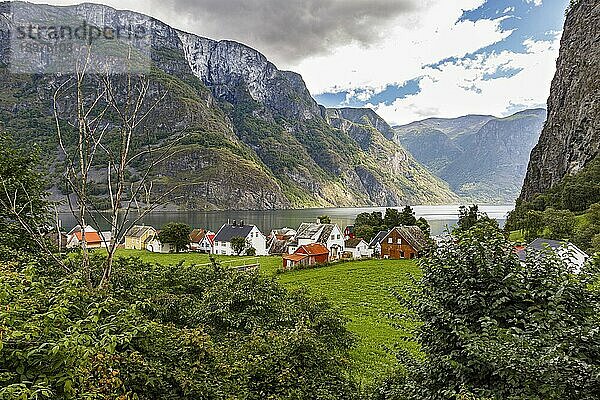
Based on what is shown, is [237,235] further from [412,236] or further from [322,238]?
[412,236]

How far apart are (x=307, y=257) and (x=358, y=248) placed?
17.6 m

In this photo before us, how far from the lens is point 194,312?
921 cm

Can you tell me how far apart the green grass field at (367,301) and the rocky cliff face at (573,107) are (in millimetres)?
62955

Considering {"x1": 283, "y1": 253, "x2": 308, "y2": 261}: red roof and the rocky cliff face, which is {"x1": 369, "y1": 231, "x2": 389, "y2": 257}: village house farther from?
the rocky cliff face

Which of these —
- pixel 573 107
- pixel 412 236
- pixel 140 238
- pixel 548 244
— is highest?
pixel 573 107

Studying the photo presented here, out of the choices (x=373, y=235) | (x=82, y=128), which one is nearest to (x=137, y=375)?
(x=82, y=128)

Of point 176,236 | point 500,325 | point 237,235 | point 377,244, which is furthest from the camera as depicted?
point 237,235

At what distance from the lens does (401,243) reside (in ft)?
180

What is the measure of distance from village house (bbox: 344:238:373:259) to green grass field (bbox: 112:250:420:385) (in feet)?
45.4

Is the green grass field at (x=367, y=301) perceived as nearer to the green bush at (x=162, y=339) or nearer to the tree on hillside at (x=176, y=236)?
the green bush at (x=162, y=339)

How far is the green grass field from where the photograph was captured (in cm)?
1334

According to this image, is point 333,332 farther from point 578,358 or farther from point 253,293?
point 578,358

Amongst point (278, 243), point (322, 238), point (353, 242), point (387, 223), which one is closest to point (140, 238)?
point (278, 243)

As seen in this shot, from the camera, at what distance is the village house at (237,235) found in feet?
220
